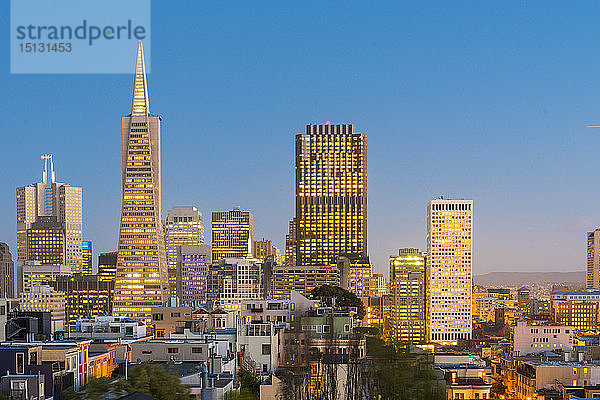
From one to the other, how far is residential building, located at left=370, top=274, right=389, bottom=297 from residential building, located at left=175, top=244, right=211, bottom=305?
9848mm

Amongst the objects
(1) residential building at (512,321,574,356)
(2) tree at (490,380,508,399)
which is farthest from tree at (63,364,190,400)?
(1) residential building at (512,321,574,356)

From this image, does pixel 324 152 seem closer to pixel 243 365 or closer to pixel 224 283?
pixel 224 283

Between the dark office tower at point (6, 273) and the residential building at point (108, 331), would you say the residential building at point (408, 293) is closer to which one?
the dark office tower at point (6, 273)

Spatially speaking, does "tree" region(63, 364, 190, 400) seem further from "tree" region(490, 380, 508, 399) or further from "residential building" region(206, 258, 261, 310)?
"residential building" region(206, 258, 261, 310)

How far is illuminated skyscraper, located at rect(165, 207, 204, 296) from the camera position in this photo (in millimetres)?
70562

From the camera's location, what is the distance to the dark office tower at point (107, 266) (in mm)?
57188

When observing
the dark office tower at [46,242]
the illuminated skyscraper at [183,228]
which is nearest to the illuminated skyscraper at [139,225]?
the illuminated skyscraper at [183,228]

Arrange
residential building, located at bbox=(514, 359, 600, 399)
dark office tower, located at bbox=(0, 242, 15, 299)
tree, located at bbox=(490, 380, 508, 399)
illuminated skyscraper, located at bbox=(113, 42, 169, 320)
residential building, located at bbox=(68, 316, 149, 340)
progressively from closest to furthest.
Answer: residential building, located at bbox=(68, 316, 149, 340), residential building, located at bbox=(514, 359, 600, 399), tree, located at bbox=(490, 380, 508, 399), illuminated skyscraper, located at bbox=(113, 42, 169, 320), dark office tower, located at bbox=(0, 242, 15, 299)

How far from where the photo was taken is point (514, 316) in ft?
181

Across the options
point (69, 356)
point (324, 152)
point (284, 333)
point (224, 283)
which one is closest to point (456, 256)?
point (224, 283)

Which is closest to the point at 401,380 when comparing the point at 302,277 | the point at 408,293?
the point at 408,293

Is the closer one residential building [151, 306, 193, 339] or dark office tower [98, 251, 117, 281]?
residential building [151, 306, 193, 339]

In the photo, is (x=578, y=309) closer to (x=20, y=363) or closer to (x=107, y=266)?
(x=107, y=266)

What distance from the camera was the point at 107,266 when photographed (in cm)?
5869
